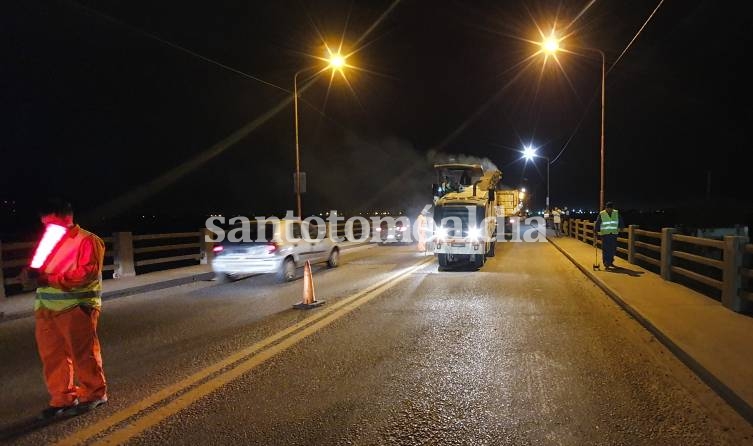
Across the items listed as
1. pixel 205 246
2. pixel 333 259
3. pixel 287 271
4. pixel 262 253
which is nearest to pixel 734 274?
pixel 287 271

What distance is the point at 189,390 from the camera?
205 inches

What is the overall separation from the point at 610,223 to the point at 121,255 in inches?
527

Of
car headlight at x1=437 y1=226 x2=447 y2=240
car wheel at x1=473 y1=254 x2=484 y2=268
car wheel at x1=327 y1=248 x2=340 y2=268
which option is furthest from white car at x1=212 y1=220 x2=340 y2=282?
car wheel at x1=473 y1=254 x2=484 y2=268

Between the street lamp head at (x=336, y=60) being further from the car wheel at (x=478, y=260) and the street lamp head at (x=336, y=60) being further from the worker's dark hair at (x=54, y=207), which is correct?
the worker's dark hair at (x=54, y=207)

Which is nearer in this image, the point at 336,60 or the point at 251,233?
the point at 251,233

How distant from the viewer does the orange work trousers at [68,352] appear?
448 centimetres

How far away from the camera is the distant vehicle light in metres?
4.43

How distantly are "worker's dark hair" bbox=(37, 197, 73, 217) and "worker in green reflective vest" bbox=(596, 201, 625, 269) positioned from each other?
12989 mm

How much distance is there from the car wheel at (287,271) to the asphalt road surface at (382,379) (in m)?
3.56

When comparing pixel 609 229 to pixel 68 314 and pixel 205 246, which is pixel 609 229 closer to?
pixel 205 246

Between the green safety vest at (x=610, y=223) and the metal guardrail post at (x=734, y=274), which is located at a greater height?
the green safety vest at (x=610, y=223)

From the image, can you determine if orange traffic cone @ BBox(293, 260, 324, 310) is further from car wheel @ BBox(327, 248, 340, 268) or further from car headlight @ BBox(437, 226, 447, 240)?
car wheel @ BBox(327, 248, 340, 268)

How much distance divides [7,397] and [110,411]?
1.37m

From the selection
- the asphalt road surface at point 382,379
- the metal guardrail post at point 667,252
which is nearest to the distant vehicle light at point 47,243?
the asphalt road surface at point 382,379
